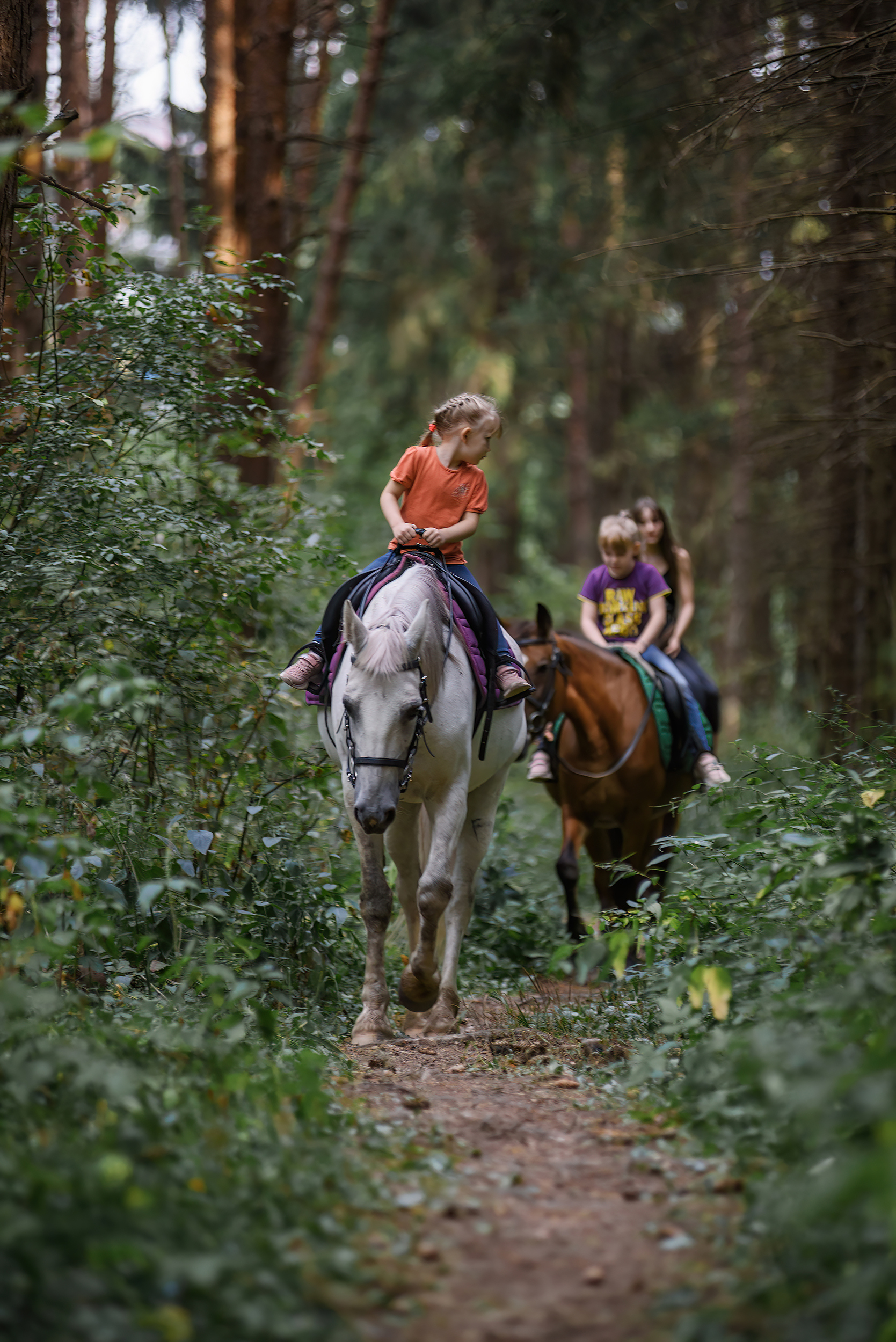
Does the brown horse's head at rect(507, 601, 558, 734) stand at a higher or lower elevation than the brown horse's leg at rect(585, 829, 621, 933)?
higher

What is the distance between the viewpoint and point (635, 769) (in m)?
7.99

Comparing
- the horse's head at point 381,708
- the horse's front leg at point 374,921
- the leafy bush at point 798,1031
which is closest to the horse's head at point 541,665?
the leafy bush at point 798,1031

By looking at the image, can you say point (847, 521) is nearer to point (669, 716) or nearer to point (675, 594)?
point (675, 594)

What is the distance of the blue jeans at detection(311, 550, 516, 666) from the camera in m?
6.12

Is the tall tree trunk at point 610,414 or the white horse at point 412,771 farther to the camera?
the tall tree trunk at point 610,414

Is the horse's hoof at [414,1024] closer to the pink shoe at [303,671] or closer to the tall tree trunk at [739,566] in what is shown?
the pink shoe at [303,671]

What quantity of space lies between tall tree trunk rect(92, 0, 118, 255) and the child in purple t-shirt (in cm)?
861

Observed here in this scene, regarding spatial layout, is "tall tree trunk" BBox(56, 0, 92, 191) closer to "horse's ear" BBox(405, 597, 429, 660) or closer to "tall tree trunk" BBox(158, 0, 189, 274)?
"tall tree trunk" BBox(158, 0, 189, 274)

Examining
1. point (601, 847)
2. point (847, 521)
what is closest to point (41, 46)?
point (847, 521)

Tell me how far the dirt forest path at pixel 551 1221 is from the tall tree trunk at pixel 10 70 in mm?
4018

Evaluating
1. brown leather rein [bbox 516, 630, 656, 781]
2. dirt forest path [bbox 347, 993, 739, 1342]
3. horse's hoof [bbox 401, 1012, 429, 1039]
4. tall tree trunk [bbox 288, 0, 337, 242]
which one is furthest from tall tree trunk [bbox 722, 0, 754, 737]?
dirt forest path [bbox 347, 993, 739, 1342]

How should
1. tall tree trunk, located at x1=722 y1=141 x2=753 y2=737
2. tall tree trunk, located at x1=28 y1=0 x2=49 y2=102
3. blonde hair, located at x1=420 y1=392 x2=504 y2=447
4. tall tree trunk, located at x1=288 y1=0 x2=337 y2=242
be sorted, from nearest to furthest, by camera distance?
blonde hair, located at x1=420 y1=392 x2=504 y2=447, tall tree trunk, located at x1=28 y1=0 x2=49 y2=102, tall tree trunk, located at x1=288 y1=0 x2=337 y2=242, tall tree trunk, located at x1=722 y1=141 x2=753 y2=737

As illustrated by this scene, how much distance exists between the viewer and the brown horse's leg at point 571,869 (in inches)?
317

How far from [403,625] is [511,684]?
A: 100 cm
